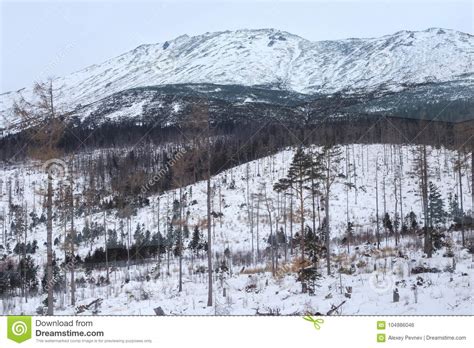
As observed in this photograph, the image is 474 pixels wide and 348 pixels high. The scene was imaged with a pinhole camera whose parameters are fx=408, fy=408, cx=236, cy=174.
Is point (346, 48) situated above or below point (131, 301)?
above

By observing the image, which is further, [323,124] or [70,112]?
[323,124]

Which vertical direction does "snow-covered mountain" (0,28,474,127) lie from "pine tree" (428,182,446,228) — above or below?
above

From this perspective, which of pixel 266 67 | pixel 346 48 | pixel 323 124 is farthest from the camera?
pixel 346 48

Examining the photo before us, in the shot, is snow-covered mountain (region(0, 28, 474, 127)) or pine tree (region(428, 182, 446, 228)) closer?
pine tree (region(428, 182, 446, 228))

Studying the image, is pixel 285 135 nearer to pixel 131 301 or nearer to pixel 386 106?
pixel 386 106

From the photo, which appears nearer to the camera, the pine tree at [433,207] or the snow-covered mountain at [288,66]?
the pine tree at [433,207]

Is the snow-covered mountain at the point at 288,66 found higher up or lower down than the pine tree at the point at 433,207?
higher up

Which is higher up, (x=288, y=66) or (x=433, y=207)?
(x=288, y=66)

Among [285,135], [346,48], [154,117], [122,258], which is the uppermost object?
[346,48]

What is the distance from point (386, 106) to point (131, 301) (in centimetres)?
5133

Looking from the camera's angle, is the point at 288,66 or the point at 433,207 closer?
the point at 433,207

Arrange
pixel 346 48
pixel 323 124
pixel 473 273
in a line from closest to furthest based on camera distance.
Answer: pixel 473 273, pixel 323 124, pixel 346 48
